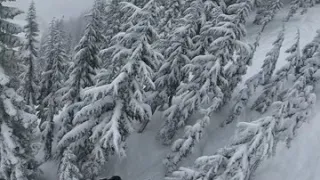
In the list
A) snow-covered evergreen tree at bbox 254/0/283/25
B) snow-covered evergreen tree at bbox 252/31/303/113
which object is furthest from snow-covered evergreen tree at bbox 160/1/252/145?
snow-covered evergreen tree at bbox 254/0/283/25

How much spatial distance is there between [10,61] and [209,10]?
12443 mm

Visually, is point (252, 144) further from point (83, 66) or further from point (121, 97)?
point (83, 66)

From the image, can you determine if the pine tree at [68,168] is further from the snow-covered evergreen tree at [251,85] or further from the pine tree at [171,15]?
the pine tree at [171,15]

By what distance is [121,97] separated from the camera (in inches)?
781

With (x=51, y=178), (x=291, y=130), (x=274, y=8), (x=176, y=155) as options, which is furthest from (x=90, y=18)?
(x=274, y=8)

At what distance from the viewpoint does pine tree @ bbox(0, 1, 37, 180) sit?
16922mm

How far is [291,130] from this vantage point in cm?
1933

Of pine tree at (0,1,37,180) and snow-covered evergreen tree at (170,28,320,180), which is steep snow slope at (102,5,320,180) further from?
Result: pine tree at (0,1,37,180)

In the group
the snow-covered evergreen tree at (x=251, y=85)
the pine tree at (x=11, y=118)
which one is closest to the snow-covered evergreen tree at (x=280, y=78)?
the snow-covered evergreen tree at (x=251, y=85)

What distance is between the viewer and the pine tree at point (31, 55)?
2843cm

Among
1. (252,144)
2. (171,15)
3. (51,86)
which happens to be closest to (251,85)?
(171,15)

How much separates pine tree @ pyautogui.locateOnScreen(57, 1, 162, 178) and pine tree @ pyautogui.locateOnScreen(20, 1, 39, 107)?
9941mm

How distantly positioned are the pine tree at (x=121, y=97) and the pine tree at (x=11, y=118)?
260 cm

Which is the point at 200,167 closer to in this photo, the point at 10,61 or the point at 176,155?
the point at 176,155
